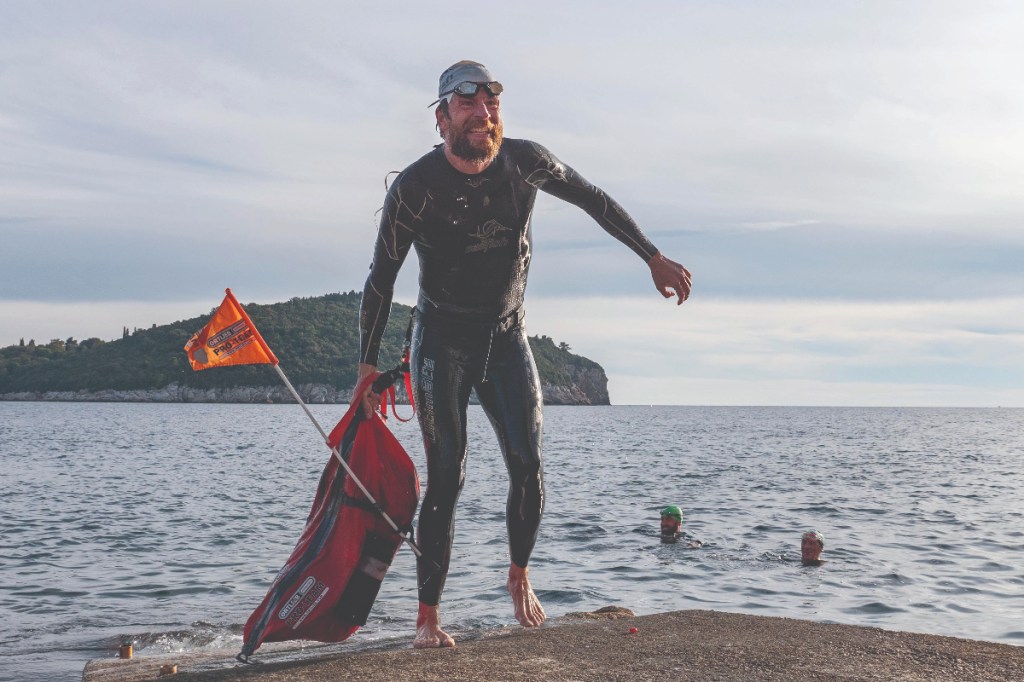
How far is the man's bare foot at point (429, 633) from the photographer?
5.44 metres

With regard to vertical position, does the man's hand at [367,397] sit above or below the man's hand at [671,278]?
below

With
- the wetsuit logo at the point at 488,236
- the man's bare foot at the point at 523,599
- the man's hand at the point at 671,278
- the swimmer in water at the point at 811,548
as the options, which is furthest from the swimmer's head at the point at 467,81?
the swimmer in water at the point at 811,548

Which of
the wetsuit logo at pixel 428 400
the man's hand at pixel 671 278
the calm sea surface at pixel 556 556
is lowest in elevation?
the calm sea surface at pixel 556 556

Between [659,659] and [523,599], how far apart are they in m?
1.37

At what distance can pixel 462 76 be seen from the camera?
5.21 metres

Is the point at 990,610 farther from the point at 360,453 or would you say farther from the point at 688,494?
the point at 688,494

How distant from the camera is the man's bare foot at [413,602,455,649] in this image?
214 inches

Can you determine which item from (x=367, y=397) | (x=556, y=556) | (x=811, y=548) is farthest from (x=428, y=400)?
(x=811, y=548)

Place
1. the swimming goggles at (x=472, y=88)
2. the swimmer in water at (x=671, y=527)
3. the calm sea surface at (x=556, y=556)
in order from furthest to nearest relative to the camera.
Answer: the swimmer in water at (x=671, y=527), the calm sea surface at (x=556, y=556), the swimming goggles at (x=472, y=88)

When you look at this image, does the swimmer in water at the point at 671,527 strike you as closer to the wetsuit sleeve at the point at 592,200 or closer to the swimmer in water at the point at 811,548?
the swimmer in water at the point at 811,548

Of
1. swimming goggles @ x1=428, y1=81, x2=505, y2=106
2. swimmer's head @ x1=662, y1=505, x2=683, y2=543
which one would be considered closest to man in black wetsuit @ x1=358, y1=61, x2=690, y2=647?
swimming goggles @ x1=428, y1=81, x2=505, y2=106

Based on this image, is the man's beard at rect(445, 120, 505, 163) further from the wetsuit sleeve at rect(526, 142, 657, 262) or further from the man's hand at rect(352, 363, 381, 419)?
the man's hand at rect(352, 363, 381, 419)

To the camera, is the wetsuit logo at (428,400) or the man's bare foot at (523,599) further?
the man's bare foot at (523,599)

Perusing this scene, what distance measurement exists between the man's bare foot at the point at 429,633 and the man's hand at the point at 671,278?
93.0 inches
